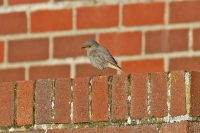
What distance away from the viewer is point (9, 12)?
6.57 meters

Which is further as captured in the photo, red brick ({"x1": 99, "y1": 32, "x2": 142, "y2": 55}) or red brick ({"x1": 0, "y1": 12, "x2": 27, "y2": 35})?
red brick ({"x1": 0, "y1": 12, "x2": 27, "y2": 35})

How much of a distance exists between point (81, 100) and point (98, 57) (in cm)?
193

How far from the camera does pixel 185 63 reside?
5.93 metres

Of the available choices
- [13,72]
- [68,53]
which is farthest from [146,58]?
[13,72]

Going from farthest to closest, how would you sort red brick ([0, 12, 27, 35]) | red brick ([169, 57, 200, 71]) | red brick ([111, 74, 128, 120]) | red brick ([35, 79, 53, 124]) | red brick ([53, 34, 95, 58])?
1. red brick ([0, 12, 27, 35])
2. red brick ([53, 34, 95, 58])
3. red brick ([169, 57, 200, 71])
4. red brick ([35, 79, 53, 124])
5. red brick ([111, 74, 128, 120])

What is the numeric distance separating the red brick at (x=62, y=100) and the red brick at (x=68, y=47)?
117cm

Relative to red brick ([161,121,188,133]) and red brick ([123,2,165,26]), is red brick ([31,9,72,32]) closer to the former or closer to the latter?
red brick ([123,2,165,26])

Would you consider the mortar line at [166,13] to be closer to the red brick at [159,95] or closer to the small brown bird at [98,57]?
the small brown bird at [98,57]

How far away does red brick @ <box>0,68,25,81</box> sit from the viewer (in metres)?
6.39

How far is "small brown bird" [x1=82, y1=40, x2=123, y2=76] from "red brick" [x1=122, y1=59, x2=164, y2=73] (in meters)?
0.07

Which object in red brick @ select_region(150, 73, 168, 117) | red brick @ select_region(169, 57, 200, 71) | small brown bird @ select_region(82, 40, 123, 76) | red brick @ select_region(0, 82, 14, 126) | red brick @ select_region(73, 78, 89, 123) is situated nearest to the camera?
red brick @ select_region(150, 73, 168, 117)

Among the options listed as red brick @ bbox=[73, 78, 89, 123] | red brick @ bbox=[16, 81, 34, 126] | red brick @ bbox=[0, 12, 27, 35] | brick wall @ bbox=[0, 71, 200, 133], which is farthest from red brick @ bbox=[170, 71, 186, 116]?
red brick @ bbox=[0, 12, 27, 35]

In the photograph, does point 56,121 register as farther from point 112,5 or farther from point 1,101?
point 112,5

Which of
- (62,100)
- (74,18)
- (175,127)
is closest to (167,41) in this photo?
(74,18)
